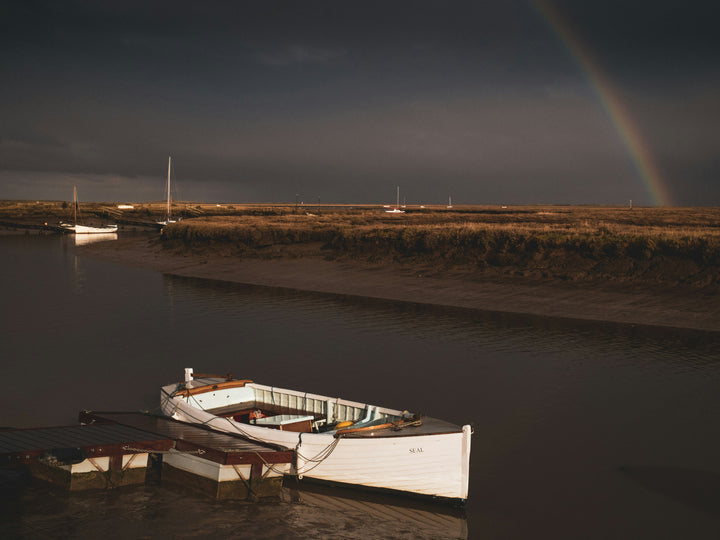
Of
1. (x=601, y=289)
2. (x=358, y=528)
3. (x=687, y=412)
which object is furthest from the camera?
(x=601, y=289)

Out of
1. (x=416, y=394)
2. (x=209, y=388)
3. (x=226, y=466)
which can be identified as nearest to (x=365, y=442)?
(x=226, y=466)

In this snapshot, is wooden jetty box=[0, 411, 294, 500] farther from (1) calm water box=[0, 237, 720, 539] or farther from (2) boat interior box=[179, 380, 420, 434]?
(2) boat interior box=[179, 380, 420, 434]

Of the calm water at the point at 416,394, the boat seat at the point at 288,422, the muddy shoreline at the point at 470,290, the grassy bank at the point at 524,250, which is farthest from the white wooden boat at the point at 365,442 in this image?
the grassy bank at the point at 524,250

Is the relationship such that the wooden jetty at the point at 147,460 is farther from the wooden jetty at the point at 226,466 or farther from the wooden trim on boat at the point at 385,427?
the wooden trim on boat at the point at 385,427

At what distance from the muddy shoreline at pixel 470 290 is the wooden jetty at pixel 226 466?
2235 cm

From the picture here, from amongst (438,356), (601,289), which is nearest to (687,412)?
(438,356)

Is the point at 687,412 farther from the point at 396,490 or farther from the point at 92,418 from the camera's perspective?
the point at 92,418

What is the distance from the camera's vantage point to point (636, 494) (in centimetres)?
1371

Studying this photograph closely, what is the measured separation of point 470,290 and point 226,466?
27750mm

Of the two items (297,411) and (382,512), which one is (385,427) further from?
(297,411)

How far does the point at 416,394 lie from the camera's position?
20344 mm

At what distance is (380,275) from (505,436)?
2909cm

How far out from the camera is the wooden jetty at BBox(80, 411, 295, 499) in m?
13.5

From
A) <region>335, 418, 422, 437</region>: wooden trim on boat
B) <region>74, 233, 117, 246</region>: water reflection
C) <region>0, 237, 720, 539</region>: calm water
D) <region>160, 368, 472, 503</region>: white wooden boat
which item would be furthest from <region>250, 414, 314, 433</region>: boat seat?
<region>74, 233, 117, 246</region>: water reflection
